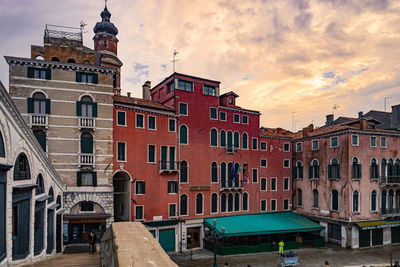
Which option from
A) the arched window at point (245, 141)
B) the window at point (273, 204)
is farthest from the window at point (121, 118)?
the window at point (273, 204)

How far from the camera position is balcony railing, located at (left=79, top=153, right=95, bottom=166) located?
21859mm

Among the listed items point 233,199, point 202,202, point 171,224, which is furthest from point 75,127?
point 233,199

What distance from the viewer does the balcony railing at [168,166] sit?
2630 centimetres

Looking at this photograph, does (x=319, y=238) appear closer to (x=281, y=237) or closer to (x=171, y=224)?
(x=281, y=237)

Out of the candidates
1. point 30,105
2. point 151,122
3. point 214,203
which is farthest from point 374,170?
point 30,105

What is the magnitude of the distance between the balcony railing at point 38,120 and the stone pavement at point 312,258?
15.5 meters

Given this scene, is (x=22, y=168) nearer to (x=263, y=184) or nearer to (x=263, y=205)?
(x=263, y=184)

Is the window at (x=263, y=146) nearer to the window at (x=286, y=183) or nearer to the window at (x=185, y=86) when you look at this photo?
the window at (x=286, y=183)

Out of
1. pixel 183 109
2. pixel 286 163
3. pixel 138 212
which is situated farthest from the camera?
pixel 286 163

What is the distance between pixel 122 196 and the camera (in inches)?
1050

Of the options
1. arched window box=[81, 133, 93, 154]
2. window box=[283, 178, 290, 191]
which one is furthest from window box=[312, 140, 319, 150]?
arched window box=[81, 133, 93, 154]

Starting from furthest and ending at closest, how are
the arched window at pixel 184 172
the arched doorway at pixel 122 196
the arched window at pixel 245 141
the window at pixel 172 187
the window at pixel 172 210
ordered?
Answer: the arched window at pixel 245 141 → the arched window at pixel 184 172 → the window at pixel 172 187 → the window at pixel 172 210 → the arched doorway at pixel 122 196

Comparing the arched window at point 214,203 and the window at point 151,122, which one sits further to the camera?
the arched window at point 214,203

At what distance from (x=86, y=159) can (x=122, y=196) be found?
6233 millimetres
